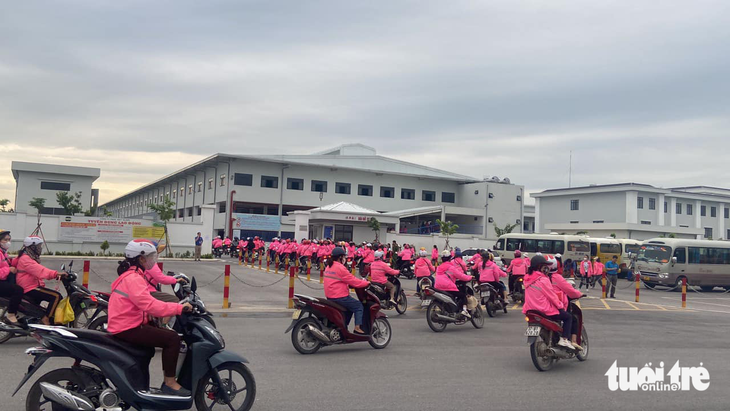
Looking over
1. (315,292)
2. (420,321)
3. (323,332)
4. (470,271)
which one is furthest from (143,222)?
(323,332)

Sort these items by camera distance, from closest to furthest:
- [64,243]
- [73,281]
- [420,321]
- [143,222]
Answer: [73,281], [420,321], [64,243], [143,222]

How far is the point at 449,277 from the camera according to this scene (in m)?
11.6

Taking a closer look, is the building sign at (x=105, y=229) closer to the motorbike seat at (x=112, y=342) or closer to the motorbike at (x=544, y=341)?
A: the motorbike at (x=544, y=341)

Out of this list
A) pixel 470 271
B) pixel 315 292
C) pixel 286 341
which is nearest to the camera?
pixel 286 341

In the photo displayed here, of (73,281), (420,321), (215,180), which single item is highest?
(215,180)

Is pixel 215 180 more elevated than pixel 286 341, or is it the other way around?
pixel 215 180

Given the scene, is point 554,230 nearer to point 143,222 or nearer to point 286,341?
point 143,222

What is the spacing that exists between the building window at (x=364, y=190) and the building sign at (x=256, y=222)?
1116 centimetres

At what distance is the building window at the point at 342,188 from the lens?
198 feet

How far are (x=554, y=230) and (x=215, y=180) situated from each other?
37.6m

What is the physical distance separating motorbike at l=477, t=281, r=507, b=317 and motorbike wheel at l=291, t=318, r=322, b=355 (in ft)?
20.7

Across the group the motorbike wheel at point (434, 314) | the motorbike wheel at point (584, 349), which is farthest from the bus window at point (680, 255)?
the motorbike wheel at point (584, 349)

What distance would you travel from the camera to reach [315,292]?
61.0ft

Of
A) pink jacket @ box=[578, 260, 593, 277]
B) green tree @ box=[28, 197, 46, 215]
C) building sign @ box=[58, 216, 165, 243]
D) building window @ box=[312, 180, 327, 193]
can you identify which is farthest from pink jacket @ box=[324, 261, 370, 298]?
green tree @ box=[28, 197, 46, 215]
